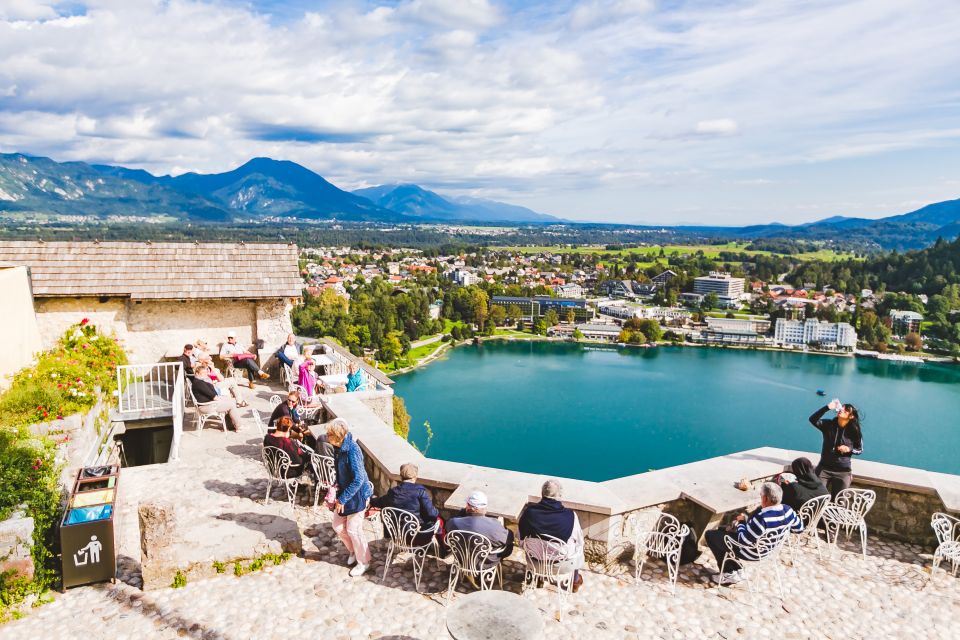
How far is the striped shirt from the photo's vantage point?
13.3 feet

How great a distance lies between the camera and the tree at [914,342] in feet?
290

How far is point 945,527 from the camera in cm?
466

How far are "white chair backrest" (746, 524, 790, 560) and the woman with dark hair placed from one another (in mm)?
1292

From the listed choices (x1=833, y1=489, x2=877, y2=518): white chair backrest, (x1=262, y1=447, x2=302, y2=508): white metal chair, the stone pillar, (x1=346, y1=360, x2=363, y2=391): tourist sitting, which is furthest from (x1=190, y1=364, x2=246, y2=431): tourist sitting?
(x1=833, y1=489, x2=877, y2=518): white chair backrest

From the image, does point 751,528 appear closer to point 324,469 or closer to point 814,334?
point 324,469

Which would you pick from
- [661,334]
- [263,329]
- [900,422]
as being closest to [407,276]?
[661,334]

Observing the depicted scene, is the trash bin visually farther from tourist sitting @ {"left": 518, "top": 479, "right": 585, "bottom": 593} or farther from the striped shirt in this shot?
the striped shirt

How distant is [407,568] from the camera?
4438 millimetres

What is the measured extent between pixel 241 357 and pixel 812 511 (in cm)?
755

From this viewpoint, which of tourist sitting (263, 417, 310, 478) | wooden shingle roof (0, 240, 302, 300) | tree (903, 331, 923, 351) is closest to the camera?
tourist sitting (263, 417, 310, 478)

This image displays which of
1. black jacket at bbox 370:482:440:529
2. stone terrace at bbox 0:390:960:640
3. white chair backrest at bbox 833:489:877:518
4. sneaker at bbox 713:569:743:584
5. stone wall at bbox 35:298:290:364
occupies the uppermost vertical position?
stone wall at bbox 35:298:290:364

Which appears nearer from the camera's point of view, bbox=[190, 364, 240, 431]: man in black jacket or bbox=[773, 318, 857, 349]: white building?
bbox=[190, 364, 240, 431]: man in black jacket

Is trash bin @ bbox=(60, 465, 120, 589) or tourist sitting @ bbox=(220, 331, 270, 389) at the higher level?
tourist sitting @ bbox=(220, 331, 270, 389)

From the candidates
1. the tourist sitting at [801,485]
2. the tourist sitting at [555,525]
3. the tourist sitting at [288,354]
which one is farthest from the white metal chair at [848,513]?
the tourist sitting at [288,354]
